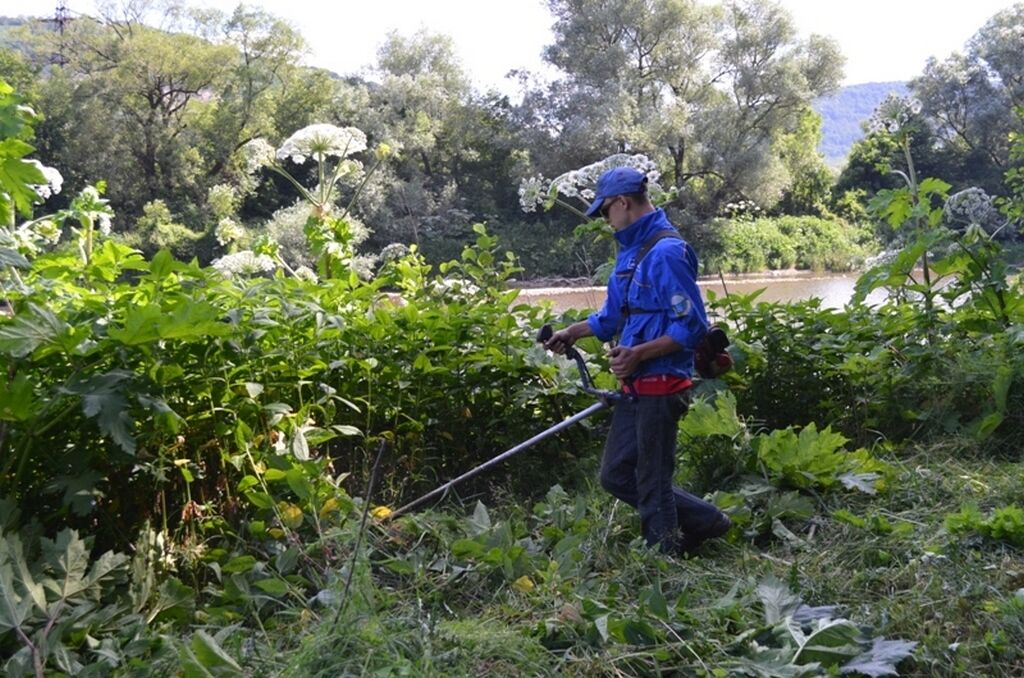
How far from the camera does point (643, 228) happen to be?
370 centimetres

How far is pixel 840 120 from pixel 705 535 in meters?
40.3

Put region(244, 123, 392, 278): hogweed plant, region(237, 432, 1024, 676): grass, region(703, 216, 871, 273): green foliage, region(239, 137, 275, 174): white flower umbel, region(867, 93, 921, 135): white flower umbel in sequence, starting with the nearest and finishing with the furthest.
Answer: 1. region(237, 432, 1024, 676): grass
2. region(244, 123, 392, 278): hogweed plant
3. region(867, 93, 921, 135): white flower umbel
4. region(239, 137, 275, 174): white flower umbel
5. region(703, 216, 871, 273): green foliage

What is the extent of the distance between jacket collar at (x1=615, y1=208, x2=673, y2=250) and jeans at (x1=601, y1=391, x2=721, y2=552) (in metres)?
0.58

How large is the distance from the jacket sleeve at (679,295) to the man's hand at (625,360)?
0.14 m

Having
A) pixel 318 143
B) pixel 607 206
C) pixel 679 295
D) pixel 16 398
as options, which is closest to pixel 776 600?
pixel 679 295

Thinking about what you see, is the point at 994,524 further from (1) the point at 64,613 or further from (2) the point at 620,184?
(1) the point at 64,613

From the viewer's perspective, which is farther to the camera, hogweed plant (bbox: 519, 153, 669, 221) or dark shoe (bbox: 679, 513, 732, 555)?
hogweed plant (bbox: 519, 153, 669, 221)

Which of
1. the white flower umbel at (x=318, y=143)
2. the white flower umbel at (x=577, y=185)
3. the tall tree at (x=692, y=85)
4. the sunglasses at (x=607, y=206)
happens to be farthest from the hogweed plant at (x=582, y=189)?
the tall tree at (x=692, y=85)

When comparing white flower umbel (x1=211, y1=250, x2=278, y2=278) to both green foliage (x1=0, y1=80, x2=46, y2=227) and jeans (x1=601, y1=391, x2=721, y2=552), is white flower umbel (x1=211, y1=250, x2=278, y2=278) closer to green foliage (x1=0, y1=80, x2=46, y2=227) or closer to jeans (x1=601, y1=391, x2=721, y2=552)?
green foliage (x1=0, y1=80, x2=46, y2=227)

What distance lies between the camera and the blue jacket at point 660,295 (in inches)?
138

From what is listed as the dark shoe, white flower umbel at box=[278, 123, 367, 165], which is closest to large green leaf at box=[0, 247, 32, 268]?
the dark shoe

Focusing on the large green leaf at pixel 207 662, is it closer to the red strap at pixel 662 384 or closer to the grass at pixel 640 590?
the grass at pixel 640 590

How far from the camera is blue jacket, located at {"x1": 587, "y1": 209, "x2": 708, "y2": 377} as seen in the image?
3.50 meters

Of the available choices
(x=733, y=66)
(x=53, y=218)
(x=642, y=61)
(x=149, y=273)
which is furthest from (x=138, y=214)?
(x=149, y=273)
